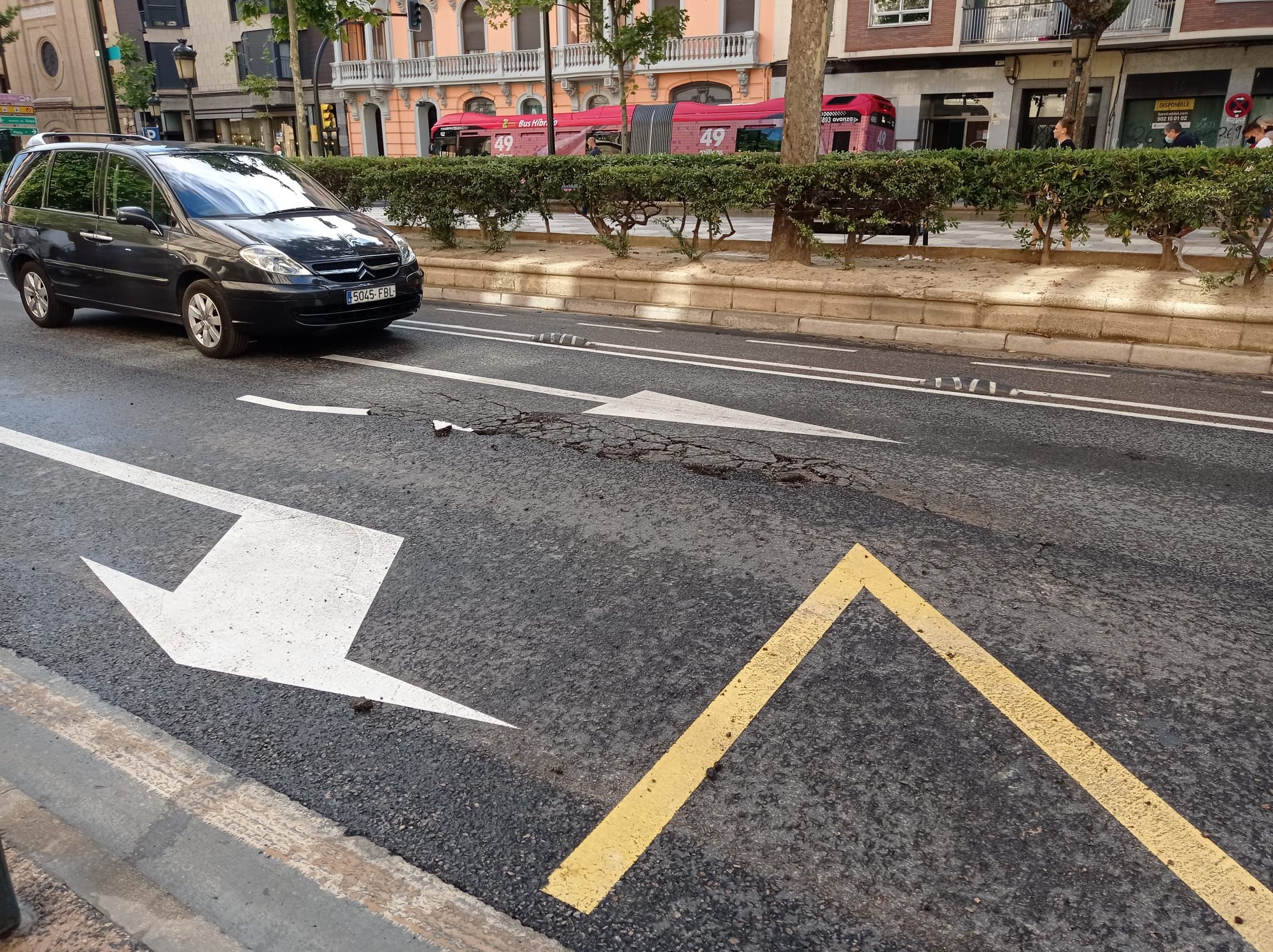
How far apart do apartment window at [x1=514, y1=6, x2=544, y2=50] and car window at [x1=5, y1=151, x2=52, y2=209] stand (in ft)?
114

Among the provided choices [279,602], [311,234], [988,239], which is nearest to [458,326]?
[311,234]

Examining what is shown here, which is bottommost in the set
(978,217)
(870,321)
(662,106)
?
(870,321)

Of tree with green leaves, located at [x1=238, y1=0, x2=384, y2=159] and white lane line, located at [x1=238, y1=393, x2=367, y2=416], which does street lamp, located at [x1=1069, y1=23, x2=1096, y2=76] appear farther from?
white lane line, located at [x1=238, y1=393, x2=367, y2=416]

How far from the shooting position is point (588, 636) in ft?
11.1

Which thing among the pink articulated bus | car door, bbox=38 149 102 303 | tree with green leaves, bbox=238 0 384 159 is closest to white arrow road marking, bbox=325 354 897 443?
car door, bbox=38 149 102 303

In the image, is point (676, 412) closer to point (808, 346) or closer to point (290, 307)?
point (808, 346)

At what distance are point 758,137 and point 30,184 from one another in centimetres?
2411

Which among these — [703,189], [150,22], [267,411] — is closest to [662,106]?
[703,189]

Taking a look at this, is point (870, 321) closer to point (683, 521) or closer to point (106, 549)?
point (683, 521)

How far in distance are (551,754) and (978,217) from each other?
11.1m

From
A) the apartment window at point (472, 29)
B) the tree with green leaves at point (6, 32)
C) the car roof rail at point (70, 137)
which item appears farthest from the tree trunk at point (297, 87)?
the tree with green leaves at point (6, 32)

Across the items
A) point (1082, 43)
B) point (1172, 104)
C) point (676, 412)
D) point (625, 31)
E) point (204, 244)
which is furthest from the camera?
point (1172, 104)

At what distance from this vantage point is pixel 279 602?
3.64 meters

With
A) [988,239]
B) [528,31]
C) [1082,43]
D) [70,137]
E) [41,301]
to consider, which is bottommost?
[41,301]
